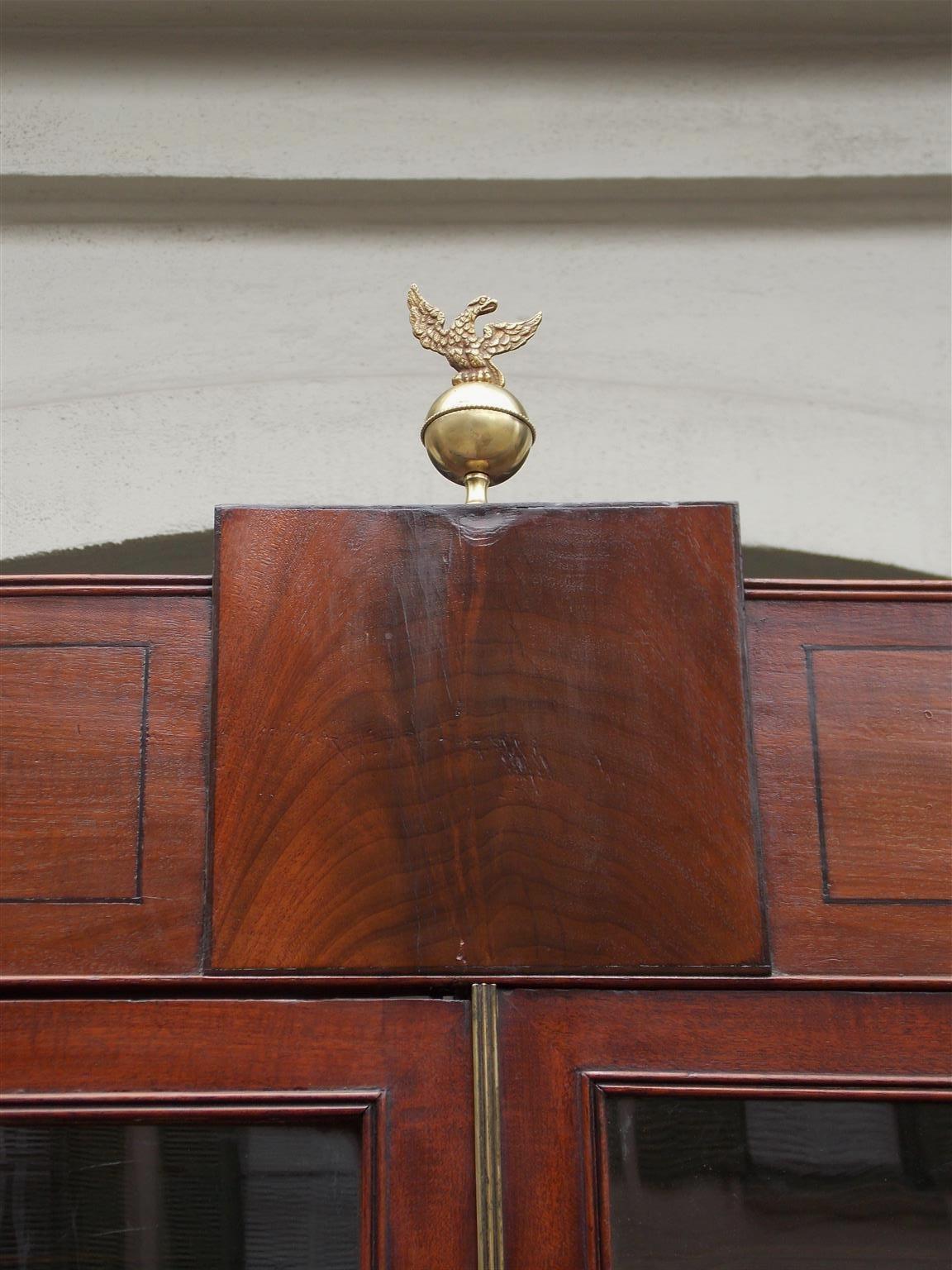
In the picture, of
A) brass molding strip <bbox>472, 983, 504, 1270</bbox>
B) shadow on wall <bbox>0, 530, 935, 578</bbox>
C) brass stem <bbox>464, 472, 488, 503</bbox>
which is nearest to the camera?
brass molding strip <bbox>472, 983, 504, 1270</bbox>

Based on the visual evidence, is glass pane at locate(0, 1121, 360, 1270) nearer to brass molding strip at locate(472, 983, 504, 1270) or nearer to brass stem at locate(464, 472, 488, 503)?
brass molding strip at locate(472, 983, 504, 1270)

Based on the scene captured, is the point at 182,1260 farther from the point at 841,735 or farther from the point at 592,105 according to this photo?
the point at 592,105

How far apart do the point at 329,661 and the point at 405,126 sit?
4.58ft

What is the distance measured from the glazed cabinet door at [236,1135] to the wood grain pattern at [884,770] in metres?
0.34

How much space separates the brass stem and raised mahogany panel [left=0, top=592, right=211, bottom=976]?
25 centimetres

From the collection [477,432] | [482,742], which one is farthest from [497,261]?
[482,742]

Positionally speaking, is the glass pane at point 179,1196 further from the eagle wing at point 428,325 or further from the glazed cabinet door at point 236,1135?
the eagle wing at point 428,325

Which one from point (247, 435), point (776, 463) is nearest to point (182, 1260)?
point (247, 435)

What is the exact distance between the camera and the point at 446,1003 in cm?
113

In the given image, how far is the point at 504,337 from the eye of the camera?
4.50 feet

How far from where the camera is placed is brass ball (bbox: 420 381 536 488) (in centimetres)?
128

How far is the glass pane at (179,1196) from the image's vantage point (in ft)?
3.57

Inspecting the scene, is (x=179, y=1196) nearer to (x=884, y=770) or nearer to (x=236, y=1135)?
(x=236, y=1135)

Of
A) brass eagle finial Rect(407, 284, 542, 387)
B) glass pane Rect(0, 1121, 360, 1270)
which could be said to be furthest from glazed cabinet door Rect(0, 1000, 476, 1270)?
brass eagle finial Rect(407, 284, 542, 387)
